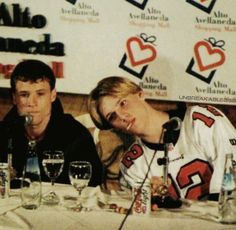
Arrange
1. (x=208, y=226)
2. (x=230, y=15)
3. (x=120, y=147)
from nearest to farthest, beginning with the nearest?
(x=208, y=226) → (x=230, y=15) → (x=120, y=147)

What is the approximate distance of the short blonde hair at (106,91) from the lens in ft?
9.07

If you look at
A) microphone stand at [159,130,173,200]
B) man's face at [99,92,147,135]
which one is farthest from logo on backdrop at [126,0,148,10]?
microphone stand at [159,130,173,200]

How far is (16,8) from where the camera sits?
2768 millimetres

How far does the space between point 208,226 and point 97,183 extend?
975 mm

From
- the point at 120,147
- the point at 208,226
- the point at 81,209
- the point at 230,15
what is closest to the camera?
the point at 208,226

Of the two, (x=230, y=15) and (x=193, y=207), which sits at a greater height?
(x=230, y=15)

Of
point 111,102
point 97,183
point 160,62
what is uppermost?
point 160,62

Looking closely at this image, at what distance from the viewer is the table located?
1993mm

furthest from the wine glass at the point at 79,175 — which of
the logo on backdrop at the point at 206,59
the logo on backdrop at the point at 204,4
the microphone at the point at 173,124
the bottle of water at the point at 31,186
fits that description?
the logo on backdrop at the point at 204,4

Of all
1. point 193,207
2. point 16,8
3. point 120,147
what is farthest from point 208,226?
point 16,8

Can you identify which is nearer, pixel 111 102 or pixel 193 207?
pixel 193 207

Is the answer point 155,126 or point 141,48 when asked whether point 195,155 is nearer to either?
point 155,126

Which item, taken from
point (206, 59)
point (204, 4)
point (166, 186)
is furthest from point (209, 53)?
point (166, 186)

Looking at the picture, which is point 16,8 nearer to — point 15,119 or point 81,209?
point 15,119
